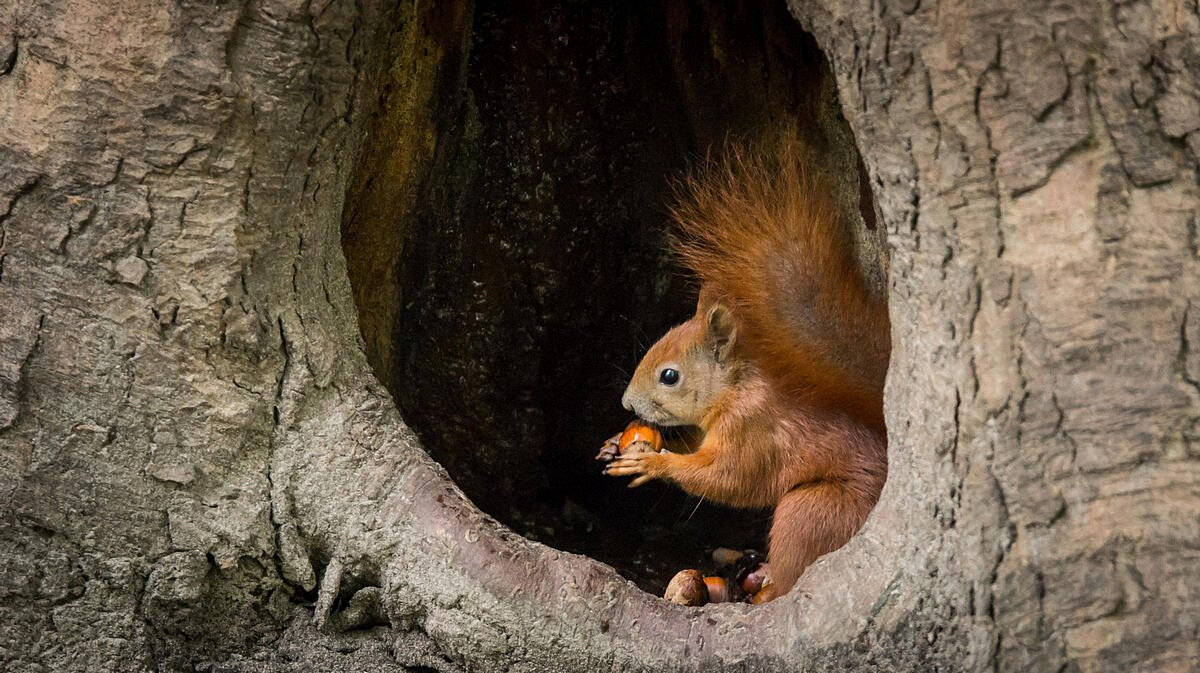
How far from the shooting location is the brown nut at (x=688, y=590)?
2832mm

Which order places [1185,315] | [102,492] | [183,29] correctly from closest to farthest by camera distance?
[1185,315], [183,29], [102,492]

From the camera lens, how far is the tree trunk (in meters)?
1.76

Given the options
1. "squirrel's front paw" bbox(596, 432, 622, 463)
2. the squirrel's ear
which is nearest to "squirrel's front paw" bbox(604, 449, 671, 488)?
"squirrel's front paw" bbox(596, 432, 622, 463)

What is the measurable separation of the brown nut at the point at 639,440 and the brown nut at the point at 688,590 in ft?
1.51

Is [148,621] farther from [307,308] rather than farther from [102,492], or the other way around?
[307,308]

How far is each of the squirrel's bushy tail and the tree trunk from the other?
78 cm

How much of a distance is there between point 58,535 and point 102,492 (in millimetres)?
126

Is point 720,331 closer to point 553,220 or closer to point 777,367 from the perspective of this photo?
point 777,367

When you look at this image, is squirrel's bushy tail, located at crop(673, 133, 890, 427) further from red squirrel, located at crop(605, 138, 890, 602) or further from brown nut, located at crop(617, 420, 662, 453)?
brown nut, located at crop(617, 420, 662, 453)

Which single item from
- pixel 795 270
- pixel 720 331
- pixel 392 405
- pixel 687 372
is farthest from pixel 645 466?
pixel 392 405

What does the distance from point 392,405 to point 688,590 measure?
856mm

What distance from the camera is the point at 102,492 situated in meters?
2.36

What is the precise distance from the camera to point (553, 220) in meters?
3.54

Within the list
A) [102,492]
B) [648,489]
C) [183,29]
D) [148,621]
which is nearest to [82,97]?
[183,29]
